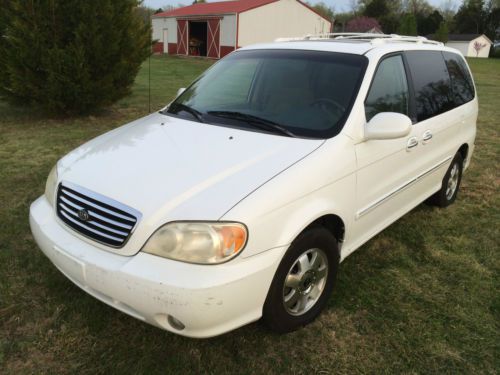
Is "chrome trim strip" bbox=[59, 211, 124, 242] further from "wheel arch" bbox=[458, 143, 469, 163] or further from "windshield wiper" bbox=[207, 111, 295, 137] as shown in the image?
"wheel arch" bbox=[458, 143, 469, 163]

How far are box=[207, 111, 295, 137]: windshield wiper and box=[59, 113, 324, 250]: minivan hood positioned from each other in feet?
0.29

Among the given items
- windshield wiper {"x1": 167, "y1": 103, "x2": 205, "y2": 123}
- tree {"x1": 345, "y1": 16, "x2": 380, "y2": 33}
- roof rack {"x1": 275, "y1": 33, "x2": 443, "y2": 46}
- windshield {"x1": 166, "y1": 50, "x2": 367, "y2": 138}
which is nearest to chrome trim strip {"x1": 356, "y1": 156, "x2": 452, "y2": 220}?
windshield {"x1": 166, "y1": 50, "x2": 367, "y2": 138}

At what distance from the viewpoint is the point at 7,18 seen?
7.55 meters

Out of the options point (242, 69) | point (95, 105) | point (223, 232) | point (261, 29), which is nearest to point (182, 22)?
point (261, 29)

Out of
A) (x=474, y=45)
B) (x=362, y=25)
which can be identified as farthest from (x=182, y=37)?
(x=474, y=45)

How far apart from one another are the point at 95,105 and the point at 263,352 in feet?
23.4

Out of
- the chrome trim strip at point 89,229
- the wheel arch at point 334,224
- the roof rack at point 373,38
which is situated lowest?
the wheel arch at point 334,224

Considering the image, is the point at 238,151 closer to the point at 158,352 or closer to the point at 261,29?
the point at 158,352

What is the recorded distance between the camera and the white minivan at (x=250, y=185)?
7.16 feet

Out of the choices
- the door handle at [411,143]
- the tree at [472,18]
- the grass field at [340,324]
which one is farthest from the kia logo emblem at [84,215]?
the tree at [472,18]

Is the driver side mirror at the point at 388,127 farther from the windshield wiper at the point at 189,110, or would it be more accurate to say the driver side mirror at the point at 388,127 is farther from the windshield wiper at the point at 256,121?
the windshield wiper at the point at 189,110

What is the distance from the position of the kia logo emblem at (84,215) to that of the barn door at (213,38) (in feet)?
90.3

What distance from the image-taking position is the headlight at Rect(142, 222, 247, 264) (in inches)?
85.0

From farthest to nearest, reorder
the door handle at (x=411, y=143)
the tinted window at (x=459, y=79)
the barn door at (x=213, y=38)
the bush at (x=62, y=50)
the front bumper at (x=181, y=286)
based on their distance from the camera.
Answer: the barn door at (x=213, y=38) < the bush at (x=62, y=50) < the tinted window at (x=459, y=79) < the door handle at (x=411, y=143) < the front bumper at (x=181, y=286)
